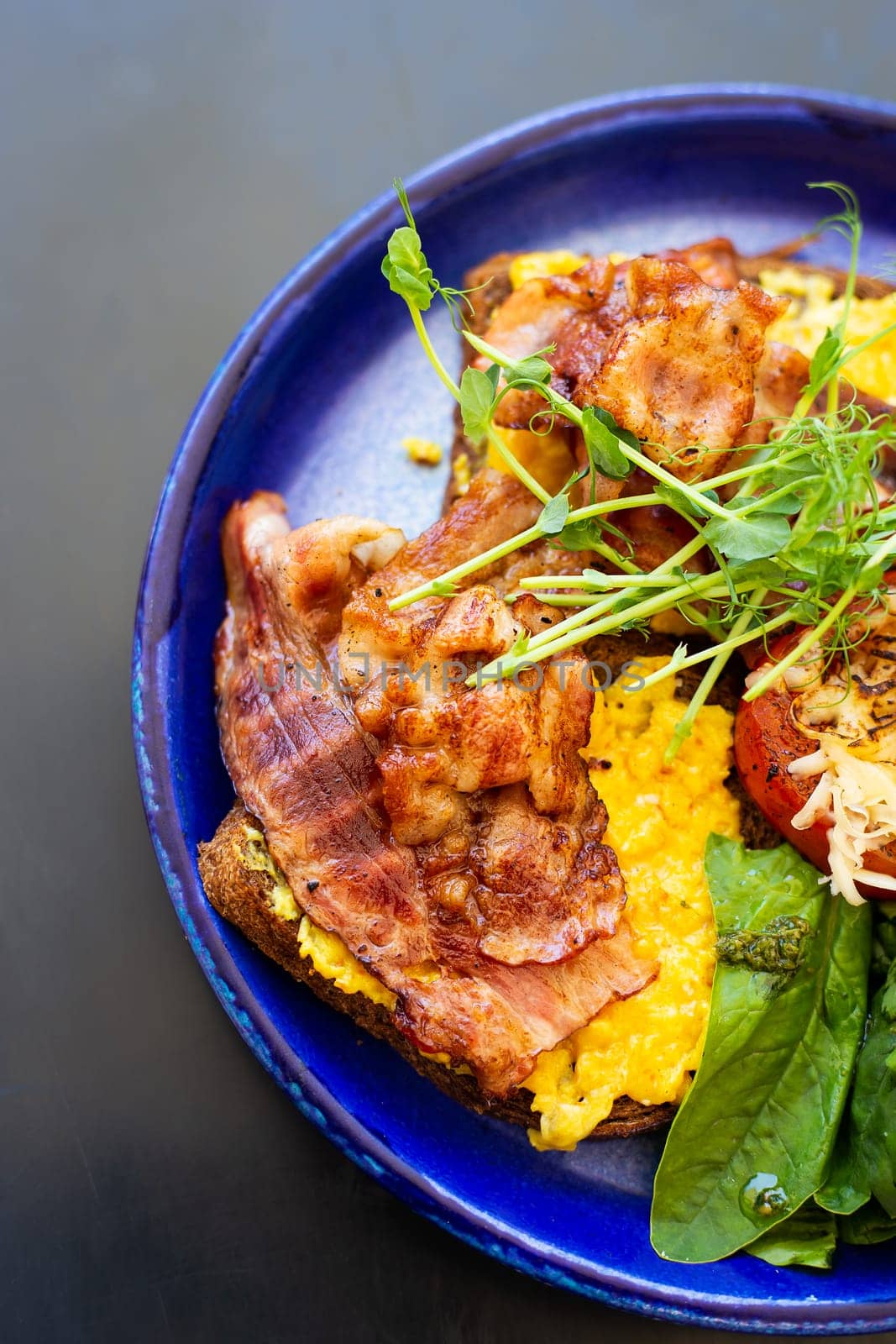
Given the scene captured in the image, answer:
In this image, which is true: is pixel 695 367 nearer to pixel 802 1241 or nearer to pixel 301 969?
pixel 301 969

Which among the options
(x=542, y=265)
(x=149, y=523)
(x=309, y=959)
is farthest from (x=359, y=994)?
(x=542, y=265)

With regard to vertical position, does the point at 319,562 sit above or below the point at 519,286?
below

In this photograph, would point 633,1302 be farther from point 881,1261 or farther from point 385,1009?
point 385,1009

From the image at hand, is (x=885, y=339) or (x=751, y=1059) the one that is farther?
(x=885, y=339)

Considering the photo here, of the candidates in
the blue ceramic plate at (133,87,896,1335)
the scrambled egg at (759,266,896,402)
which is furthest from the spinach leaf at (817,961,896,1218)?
the scrambled egg at (759,266,896,402)

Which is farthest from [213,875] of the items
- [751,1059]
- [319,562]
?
[751,1059]

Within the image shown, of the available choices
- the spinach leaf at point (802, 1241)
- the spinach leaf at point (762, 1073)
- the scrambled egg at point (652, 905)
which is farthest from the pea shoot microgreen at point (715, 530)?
the spinach leaf at point (802, 1241)

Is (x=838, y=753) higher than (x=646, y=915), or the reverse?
(x=838, y=753)
